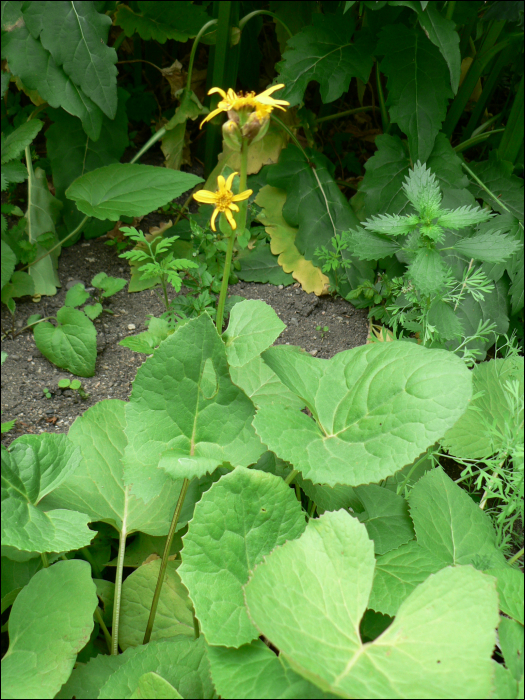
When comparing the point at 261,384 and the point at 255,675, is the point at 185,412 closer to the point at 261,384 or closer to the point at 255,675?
the point at 261,384

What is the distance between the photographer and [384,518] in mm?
1224

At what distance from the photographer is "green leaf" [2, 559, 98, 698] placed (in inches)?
35.6

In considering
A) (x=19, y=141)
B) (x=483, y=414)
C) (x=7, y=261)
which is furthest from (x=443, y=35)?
(x=7, y=261)

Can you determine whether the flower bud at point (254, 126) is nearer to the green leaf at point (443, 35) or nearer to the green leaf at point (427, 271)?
the green leaf at point (427, 271)

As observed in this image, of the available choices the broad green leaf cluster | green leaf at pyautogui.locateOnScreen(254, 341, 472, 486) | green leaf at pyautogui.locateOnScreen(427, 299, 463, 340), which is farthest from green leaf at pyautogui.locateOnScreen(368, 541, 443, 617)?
green leaf at pyautogui.locateOnScreen(427, 299, 463, 340)

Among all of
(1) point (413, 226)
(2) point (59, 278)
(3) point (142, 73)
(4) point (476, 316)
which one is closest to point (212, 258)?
(2) point (59, 278)

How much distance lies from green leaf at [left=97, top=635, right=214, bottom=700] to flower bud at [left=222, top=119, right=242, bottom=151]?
894 mm

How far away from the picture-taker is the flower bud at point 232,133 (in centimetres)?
100

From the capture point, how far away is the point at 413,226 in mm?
1313

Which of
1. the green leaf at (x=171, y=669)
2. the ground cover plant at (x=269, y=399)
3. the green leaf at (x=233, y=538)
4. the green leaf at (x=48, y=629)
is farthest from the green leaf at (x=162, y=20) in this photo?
the green leaf at (x=171, y=669)

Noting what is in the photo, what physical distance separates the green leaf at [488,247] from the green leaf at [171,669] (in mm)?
974

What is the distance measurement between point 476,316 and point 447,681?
1161mm

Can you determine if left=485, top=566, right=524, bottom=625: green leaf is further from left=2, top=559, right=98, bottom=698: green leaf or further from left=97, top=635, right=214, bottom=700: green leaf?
left=2, top=559, right=98, bottom=698: green leaf

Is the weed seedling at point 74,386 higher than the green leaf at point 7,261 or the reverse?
the reverse
